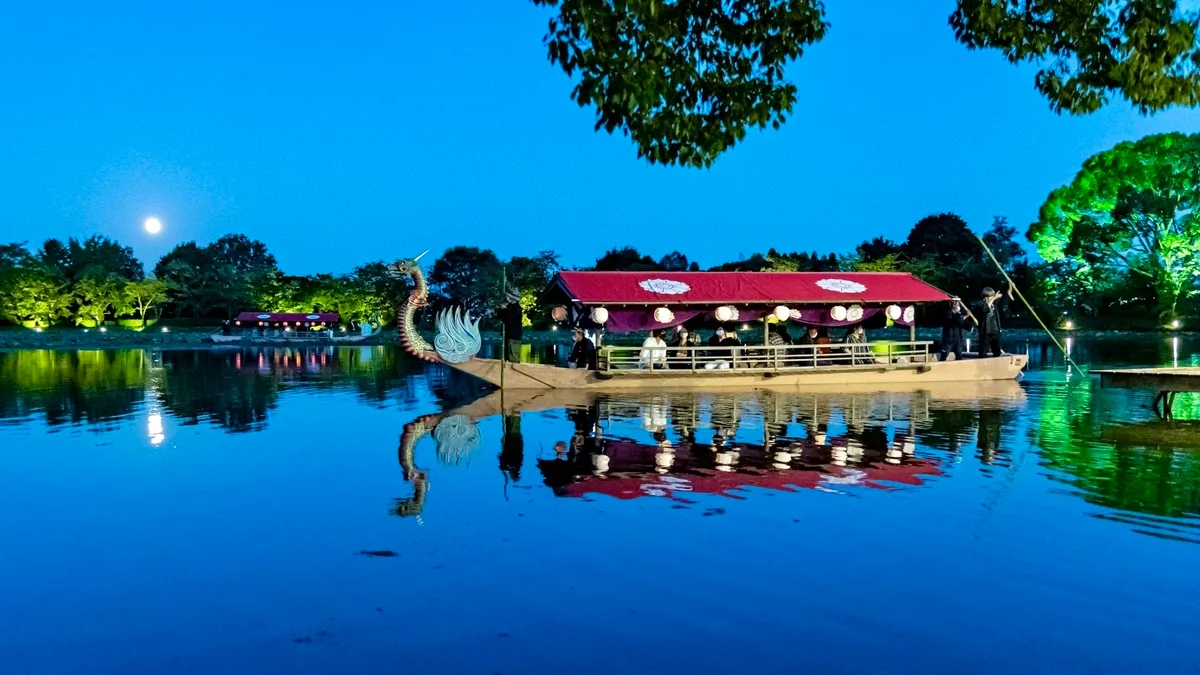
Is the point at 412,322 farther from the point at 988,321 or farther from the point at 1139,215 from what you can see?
the point at 1139,215

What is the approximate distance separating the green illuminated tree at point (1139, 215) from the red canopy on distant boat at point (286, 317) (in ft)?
187

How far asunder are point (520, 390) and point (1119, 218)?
3947cm

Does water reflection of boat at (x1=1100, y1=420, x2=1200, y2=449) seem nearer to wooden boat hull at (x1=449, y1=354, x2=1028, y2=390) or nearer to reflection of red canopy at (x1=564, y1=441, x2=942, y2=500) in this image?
reflection of red canopy at (x1=564, y1=441, x2=942, y2=500)

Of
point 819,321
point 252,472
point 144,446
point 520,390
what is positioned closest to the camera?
point 252,472

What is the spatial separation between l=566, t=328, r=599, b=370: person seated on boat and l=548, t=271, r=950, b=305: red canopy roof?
1158 millimetres

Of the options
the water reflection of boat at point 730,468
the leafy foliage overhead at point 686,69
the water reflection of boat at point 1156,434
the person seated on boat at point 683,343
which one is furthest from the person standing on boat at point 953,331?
the leafy foliage overhead at point 686,69

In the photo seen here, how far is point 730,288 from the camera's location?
23469mm

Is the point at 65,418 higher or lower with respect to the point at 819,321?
lower

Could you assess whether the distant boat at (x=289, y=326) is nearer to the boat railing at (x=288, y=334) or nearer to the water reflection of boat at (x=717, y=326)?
the boat railing at (x=288, y=334)

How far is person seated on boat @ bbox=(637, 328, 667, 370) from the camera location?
22125 mm

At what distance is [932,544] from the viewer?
24.5 ft

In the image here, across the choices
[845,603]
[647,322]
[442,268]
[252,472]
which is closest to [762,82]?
[845,603]

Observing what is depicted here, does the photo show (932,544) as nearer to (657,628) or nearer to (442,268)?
(657,628)

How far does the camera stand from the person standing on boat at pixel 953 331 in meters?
24.5
